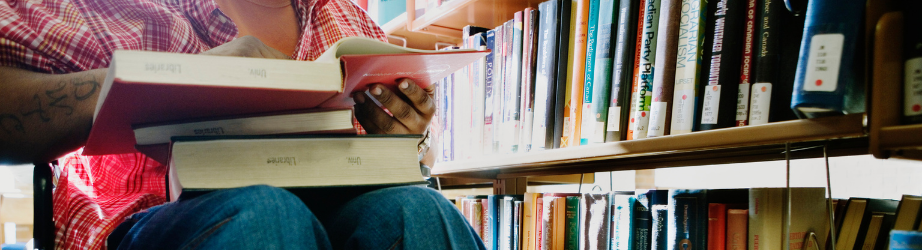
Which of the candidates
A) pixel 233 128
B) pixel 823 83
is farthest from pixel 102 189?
pixel 823 83

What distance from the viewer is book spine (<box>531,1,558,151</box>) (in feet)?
2.92

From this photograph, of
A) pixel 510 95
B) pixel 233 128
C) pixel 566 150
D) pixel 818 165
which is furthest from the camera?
pixel 510 95

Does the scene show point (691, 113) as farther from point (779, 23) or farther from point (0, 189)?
point (0, 189)

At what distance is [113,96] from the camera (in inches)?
16.7

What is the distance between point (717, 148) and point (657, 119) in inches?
3.1

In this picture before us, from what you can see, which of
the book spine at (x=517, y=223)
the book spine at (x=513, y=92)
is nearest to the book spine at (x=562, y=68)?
the book spine at (x=513, y=92)

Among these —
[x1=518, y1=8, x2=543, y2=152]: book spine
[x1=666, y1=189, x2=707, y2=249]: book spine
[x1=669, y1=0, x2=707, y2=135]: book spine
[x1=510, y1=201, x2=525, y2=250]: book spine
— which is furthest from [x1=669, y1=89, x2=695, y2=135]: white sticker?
[x1=510, y1=201, x2=525, y2=250]: book spine

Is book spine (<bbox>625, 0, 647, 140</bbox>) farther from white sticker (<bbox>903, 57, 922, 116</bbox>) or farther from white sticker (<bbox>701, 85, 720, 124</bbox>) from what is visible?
white sticker (<bbox>903, 57, 922, 116</bbox>)

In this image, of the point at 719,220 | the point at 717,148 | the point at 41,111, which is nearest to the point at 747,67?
the point at 717,148

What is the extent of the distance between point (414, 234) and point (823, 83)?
15.7 inches

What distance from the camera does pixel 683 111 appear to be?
2.08 ft

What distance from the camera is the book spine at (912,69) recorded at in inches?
16.6

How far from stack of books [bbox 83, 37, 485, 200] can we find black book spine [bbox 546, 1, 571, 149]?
299 mm

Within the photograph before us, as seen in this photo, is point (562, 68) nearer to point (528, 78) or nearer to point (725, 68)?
point (528, 78)
